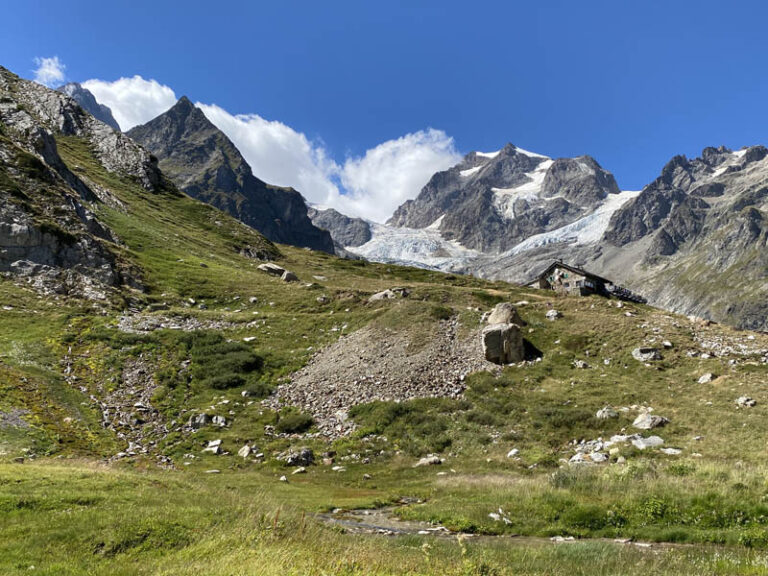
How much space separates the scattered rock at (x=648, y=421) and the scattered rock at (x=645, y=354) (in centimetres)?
936

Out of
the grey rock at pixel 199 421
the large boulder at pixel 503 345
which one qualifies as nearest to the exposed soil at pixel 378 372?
the large boulder at pixel 503 345

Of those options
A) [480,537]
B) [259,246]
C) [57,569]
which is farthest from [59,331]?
[259,246]

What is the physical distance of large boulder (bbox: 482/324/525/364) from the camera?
39875mm

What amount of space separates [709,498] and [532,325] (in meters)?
29.3

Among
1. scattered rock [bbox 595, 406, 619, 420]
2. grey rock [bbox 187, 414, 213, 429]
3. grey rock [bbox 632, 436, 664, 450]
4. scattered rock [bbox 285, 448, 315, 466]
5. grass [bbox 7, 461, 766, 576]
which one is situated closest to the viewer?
grass [bbox 7, 461, 766, 576]

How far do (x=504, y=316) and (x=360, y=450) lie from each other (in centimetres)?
2089

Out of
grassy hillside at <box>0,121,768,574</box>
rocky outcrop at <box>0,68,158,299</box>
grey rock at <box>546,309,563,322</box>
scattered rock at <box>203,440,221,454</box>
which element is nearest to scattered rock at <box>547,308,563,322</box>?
grey rock at <box>546,309,563,322</box>

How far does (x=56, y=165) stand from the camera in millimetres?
96500

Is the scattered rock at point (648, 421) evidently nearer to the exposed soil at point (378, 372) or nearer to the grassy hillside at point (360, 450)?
the grassy hillside at point (360, 450)

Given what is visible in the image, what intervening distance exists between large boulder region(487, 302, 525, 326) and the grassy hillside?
1717mm

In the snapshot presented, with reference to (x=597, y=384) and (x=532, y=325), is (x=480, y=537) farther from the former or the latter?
(x=532, y=325)

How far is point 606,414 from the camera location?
98.4ft

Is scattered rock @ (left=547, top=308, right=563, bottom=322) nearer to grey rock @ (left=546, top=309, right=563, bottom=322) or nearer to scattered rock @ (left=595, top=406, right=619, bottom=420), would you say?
grey rock @ (left=546, top=309, right=563, bottom=322)

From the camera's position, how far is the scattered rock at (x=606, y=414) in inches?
1174
